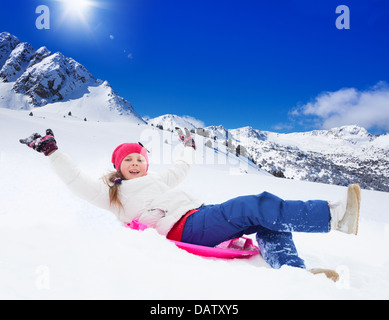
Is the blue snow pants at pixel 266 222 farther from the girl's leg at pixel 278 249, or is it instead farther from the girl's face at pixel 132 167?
the girl's face at pixel 132 167

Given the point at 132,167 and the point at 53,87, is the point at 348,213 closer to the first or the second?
the point at 132,167

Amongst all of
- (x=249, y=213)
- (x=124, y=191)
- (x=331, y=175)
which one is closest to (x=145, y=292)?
(x=249, y=213)

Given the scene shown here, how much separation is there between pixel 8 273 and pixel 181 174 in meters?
2.39

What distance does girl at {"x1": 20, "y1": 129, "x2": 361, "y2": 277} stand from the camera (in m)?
1.76

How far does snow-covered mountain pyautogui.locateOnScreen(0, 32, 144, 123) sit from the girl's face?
→ 59836mm

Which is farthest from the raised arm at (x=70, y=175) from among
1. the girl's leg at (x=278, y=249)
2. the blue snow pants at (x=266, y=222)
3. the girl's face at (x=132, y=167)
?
the girl's leg at (x=278, y=249)

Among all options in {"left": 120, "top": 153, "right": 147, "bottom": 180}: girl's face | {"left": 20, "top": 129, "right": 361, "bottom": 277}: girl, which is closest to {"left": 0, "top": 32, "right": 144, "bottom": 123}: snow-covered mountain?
{"left": 120, "top": 153, "right": 147, "bottom": 180}: girl's face

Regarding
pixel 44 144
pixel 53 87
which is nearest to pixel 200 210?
pixel 44 144

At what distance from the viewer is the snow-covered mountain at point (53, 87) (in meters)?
68.6

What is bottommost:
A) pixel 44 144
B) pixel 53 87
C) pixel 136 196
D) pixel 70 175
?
pixel 136 196

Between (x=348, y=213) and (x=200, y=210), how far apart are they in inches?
45.0

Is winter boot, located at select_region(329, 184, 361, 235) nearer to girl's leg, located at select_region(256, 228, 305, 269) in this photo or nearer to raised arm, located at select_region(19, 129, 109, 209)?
girl's leg, located at select_region(256, 228, 305, 269)

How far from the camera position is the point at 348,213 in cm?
171
